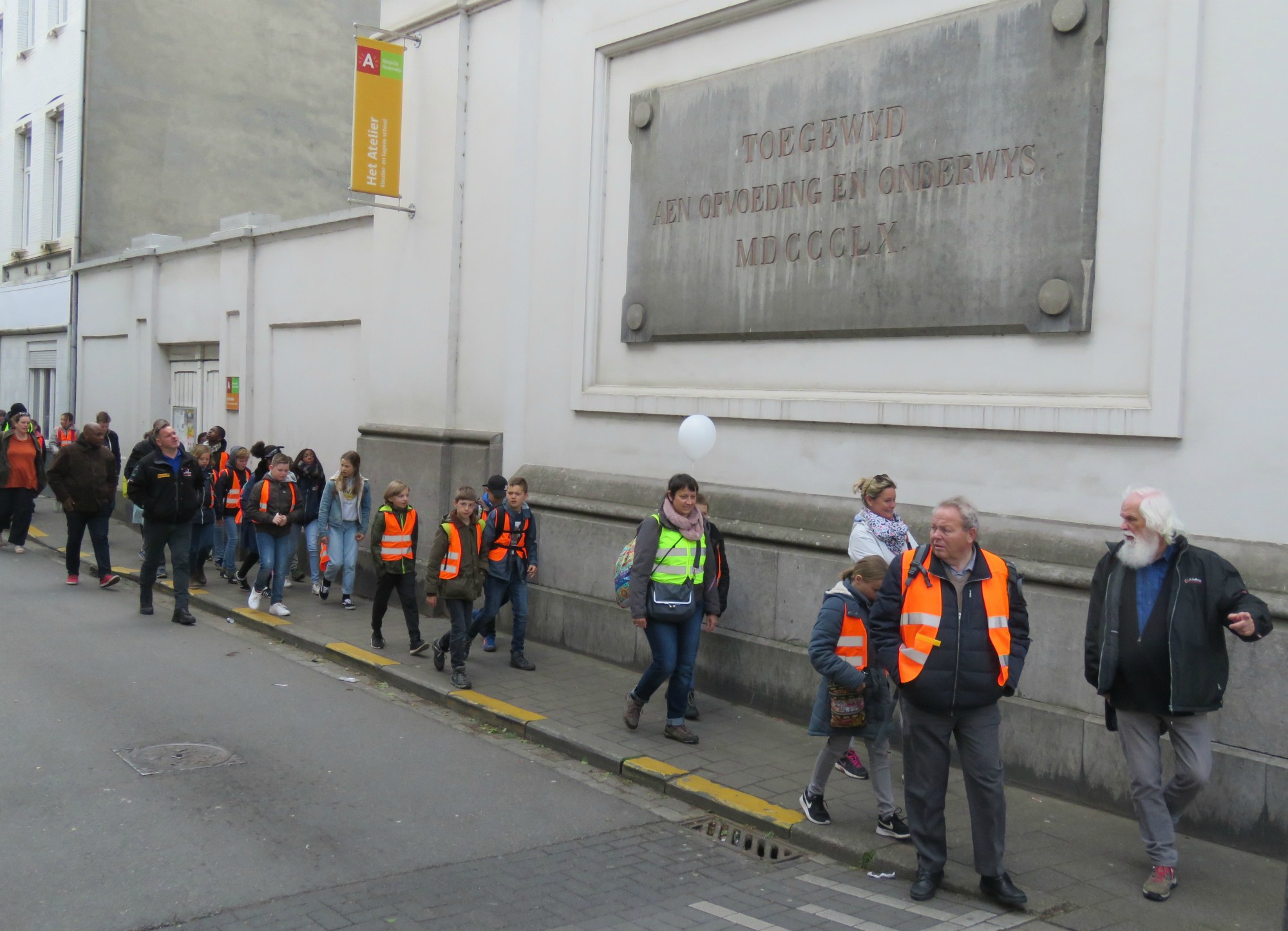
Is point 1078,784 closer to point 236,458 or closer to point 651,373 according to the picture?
point 651,373

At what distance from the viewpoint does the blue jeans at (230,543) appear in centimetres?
1344

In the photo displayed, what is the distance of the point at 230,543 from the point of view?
1348 centimetres

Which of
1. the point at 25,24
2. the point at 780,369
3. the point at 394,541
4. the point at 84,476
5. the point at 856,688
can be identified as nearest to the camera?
the point at 856,688

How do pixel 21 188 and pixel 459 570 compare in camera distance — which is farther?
pixel 21 188

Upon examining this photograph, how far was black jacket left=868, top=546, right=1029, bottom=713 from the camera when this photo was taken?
193 inches

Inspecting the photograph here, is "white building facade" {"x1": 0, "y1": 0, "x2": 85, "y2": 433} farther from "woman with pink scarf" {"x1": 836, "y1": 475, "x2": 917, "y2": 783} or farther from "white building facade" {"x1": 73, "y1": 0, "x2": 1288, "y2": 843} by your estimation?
"woman with pink scarf" {"x1": 836, "y1": 475, "x2": 917, "y2": 783}

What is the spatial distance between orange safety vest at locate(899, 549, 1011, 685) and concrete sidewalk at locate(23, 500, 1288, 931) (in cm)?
108

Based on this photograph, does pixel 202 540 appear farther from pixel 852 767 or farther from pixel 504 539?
pixel 852 767

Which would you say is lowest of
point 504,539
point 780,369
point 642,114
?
point 504,539

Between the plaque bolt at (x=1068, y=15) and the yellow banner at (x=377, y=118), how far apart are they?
23.8ft

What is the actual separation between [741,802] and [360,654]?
4505 mm

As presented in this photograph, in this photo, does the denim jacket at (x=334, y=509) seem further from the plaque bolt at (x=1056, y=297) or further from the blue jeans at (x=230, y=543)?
the plaque bolt at (x=1056, y=297)

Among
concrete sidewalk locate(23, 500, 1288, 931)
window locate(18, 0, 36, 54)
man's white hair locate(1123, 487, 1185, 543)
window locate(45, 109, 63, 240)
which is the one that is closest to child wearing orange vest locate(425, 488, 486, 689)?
concrete sidewalk locate(23, 500, 1288, 931)

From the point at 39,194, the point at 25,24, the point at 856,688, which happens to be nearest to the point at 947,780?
the point at 856,688
